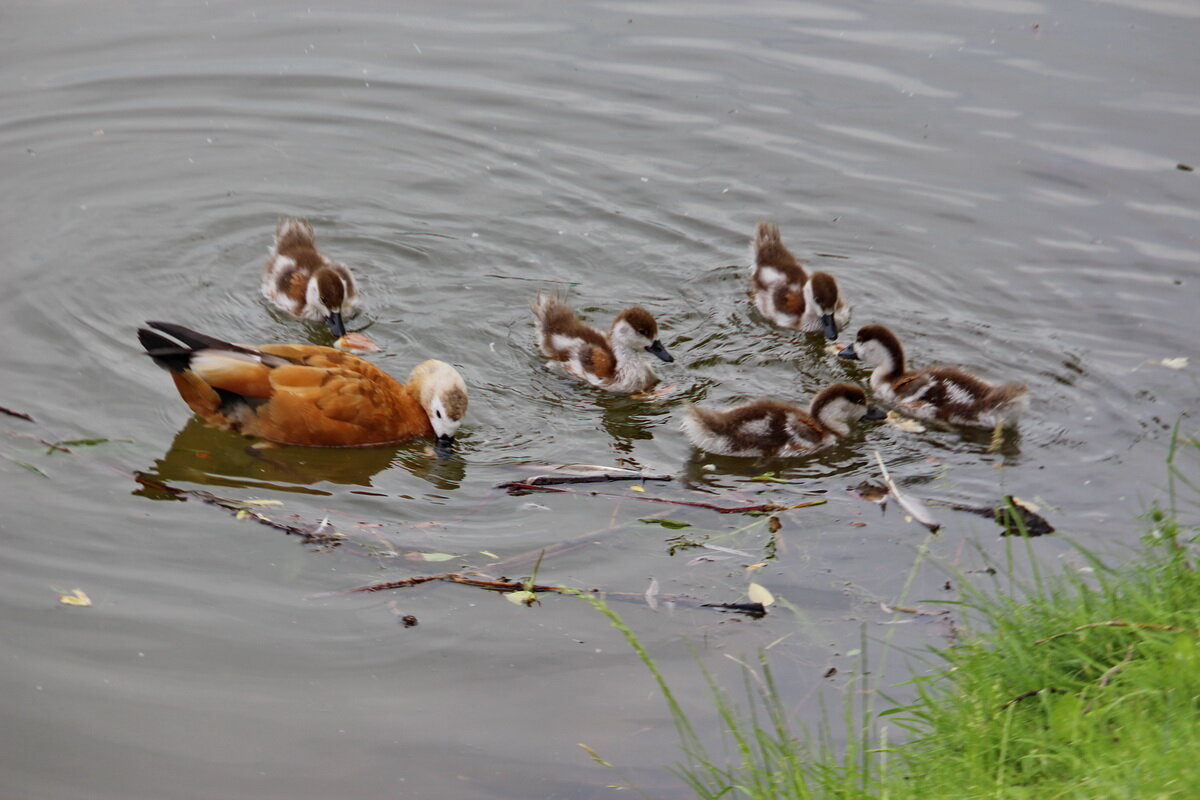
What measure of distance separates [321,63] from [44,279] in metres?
4.13

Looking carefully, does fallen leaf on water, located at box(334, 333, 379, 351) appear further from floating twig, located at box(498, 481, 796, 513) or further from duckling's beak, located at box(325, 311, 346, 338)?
floating twig, located at box(498, 481, 796, 513)

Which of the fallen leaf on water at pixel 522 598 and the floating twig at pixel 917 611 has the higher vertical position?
the floating twig at pixel 917 611


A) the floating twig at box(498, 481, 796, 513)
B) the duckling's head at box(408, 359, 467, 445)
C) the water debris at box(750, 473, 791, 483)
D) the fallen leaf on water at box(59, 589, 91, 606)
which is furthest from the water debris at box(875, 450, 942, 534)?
the fallen leaf on water at box(59, 589, 91, 606)

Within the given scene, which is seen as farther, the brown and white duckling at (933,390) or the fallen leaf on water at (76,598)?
the brown and white duckling at (933,390)

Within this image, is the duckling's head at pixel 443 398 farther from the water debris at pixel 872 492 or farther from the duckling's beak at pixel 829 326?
the duckling's beak at pixel 829 326

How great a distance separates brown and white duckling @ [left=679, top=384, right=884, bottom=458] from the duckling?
2249 millimetres

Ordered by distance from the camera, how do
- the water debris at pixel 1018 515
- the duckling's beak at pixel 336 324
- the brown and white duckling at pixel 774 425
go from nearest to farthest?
the water debris at pixel 1018 515
the brown and white duckling at pixel 774 425
the duckling's beak at pixel 336 324

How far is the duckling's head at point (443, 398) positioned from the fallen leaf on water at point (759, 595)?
190 cm

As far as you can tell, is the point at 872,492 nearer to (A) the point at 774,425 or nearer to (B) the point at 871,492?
(B) the point at 871,492

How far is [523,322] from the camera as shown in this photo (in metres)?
7.32

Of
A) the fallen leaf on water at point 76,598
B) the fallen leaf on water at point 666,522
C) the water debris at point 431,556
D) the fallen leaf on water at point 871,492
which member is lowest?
the fallen leaf on water at point 76,598

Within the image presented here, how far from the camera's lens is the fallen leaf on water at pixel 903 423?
6539 millimetres

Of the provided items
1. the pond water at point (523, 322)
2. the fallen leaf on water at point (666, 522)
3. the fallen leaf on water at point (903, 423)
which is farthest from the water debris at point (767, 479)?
the fallen leaf on water at point (903, 423)

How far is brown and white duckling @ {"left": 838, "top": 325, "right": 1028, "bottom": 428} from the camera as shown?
20.4 feet
